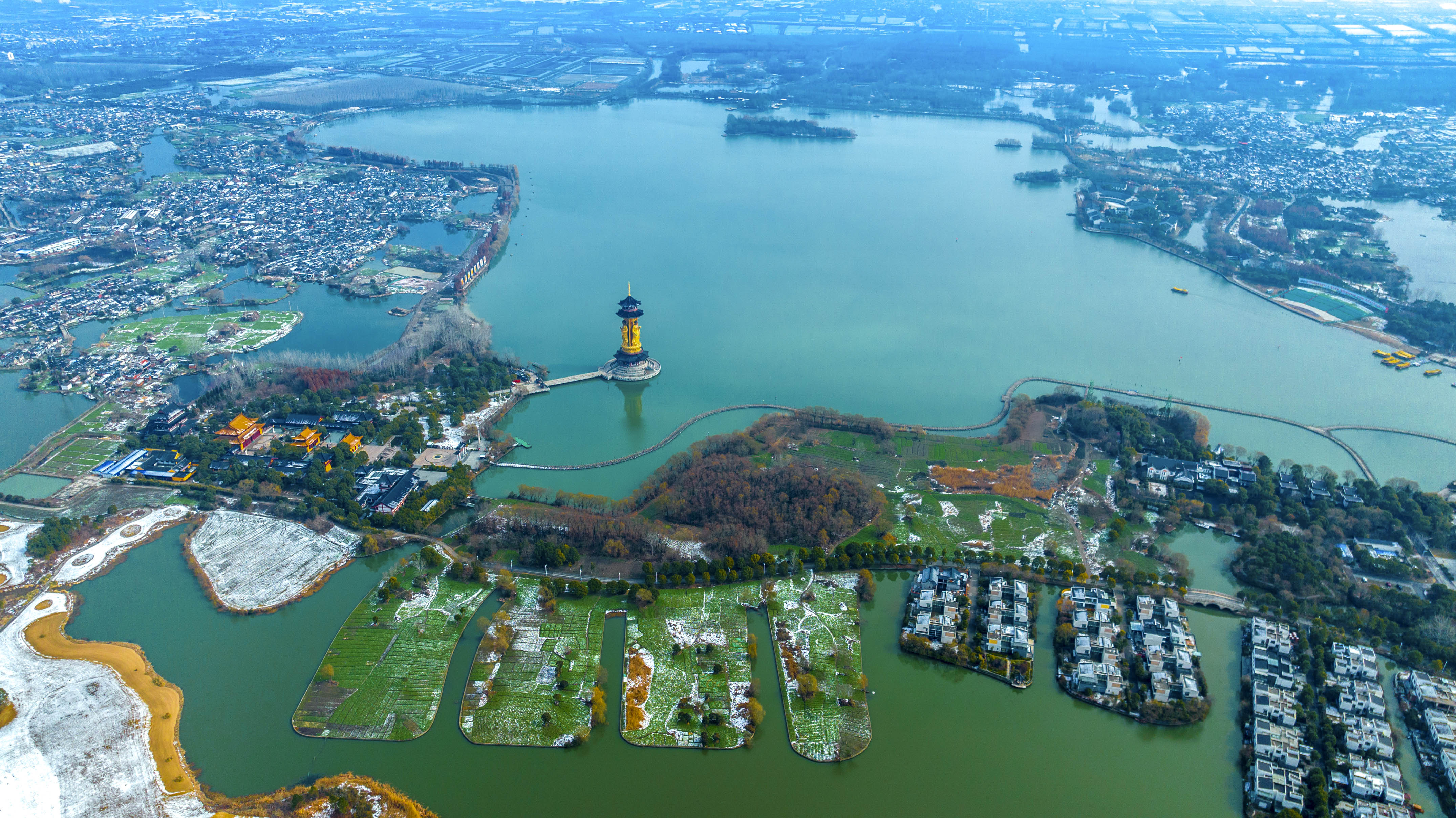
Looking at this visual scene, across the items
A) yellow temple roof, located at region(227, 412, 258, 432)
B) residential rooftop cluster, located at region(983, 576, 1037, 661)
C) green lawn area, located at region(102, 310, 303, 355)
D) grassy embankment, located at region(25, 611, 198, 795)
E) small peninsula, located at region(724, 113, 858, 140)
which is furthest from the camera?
small peninsula, located at region(724, 113, 858, 140)

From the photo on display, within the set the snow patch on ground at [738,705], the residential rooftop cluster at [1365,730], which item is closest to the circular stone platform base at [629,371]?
the snow patch on ground at [738,705]

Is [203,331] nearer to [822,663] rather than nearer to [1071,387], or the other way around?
[822,663]

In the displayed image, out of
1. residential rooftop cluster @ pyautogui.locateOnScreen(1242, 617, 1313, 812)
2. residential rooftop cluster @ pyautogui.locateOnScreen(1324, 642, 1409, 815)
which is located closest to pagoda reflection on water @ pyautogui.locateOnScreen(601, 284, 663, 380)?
residential rooftop cluster @ pyautogui.locateOnScreen(1242, 617, 1313, 812)

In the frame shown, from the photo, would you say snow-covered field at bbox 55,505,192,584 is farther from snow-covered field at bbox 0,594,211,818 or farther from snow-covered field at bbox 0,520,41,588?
snow-covered field at bbox 0,594,211,818

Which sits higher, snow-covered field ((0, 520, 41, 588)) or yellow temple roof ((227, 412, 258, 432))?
yellow temple roof ((227, 412, 258, 432))

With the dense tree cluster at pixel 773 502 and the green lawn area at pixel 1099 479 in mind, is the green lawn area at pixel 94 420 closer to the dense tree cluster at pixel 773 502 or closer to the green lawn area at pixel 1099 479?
the dense tree cluster at pixel 773 502

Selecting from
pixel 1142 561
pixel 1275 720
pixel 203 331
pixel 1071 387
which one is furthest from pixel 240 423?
pixel 1275 720

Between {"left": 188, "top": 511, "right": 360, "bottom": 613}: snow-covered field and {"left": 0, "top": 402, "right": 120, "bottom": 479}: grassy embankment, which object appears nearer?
{"left": 188, "top": 511, "right": 360, "bottom": 613}: snow-covered field
